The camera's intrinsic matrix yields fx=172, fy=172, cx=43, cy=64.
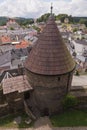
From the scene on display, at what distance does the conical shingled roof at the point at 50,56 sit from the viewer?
18859mm

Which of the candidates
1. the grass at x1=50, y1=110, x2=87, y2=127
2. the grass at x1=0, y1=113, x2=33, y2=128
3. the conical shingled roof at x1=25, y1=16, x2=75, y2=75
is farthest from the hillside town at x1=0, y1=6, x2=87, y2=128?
the grass at x1=50, y1=110, x2=87, y2=127

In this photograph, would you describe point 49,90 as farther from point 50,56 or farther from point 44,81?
point 50,56

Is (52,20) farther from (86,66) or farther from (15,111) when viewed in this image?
(86,66)

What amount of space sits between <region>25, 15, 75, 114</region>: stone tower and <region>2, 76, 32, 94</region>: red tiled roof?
0.77 metres

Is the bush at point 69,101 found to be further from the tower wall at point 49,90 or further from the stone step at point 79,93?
the stone step at point 79,93

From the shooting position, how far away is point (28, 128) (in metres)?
18.5

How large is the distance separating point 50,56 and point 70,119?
7559 millimetres

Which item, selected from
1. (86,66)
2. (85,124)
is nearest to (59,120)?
(85,124)

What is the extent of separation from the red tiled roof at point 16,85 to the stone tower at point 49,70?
77cm

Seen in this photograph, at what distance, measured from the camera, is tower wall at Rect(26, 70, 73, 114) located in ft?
62.7

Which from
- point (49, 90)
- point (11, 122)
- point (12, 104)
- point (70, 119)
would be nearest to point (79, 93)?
point (70, 119)

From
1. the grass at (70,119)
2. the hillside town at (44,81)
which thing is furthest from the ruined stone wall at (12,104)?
the grass at (70,119)

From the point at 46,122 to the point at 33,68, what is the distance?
6194mm

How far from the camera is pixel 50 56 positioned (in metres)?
19.0
